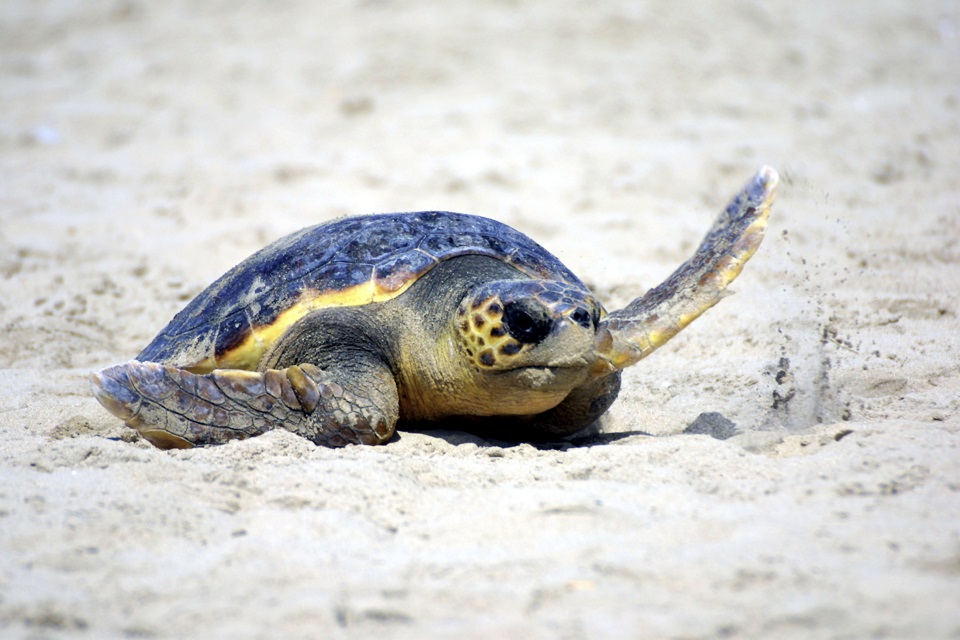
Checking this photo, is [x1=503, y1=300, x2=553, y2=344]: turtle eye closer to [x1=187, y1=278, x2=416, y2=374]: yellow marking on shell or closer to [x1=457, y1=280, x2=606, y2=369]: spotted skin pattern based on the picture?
[x1=457, y1=280, x2=606, y2=369]: spotted skin pattern

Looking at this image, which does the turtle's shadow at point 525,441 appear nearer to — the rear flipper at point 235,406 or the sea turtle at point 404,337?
→ the sea turtle at point 404,337

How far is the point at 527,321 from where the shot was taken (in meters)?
2.40

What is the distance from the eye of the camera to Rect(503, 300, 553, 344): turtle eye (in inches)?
94.0

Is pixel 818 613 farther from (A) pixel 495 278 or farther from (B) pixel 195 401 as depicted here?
(B) pixel 195 401

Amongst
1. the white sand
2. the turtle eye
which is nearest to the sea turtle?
the turtle eye

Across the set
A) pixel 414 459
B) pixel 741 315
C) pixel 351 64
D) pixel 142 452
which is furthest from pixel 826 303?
pixel 351 64

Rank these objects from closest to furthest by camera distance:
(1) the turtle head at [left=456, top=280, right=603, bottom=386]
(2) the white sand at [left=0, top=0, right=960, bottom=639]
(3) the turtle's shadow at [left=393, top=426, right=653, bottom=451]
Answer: (2) the white sand at [left=0, top=0, right=960, bottom=639] < (1) the turtle head at [left=456, top=280, right=603, bottom=386] < (3) the turtle's shadow at [left=393, top=426, right=653, bottom=451]

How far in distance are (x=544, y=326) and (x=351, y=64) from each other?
577 cm

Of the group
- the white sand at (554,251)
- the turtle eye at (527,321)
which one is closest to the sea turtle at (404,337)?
the turtle eye at (527,321)

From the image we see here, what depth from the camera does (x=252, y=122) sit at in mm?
6840

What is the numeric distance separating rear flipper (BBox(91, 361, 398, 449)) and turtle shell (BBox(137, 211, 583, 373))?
303 millimetres

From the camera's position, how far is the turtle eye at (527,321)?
239 cm

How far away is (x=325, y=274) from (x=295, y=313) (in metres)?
0.16

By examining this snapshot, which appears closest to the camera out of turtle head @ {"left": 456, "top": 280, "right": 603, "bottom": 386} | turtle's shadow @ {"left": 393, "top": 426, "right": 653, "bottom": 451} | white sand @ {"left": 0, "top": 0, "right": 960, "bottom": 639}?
white sand @ {"left": 0, "top": 0, "right": 960, "bottom": 639}
